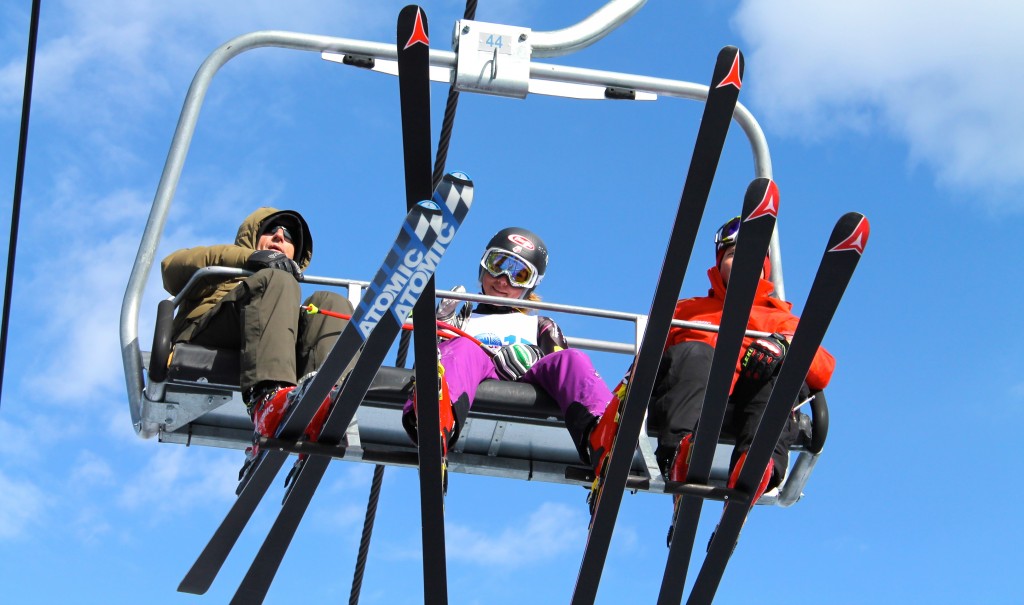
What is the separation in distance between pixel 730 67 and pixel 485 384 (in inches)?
58.2

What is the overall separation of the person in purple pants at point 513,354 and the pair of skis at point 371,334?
0.37m

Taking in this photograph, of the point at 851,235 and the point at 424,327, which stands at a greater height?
the point at 851,235

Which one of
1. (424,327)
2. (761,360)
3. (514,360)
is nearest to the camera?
(424,327)

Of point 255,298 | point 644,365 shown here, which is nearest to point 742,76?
point 644,365

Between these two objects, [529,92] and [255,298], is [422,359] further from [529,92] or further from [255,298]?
[529,92]

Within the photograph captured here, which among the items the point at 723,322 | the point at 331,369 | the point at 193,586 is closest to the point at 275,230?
the point at 193,586

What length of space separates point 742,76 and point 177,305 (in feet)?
7.23

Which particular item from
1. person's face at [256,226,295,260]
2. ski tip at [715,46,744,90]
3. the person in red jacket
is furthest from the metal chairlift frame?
ski tip at [715,46,744,90]

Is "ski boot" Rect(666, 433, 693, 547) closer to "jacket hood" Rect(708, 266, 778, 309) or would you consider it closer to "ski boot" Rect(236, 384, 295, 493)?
"jacket hood" Rect(708, 266, 778, 309)

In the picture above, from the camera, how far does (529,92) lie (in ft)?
16.7

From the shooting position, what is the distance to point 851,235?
3.76 metres

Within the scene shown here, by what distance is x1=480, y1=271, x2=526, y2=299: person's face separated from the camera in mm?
5730

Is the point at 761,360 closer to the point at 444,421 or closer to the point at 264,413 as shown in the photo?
the point at 444,421

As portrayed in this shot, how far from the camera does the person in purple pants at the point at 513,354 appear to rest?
4500 mm
